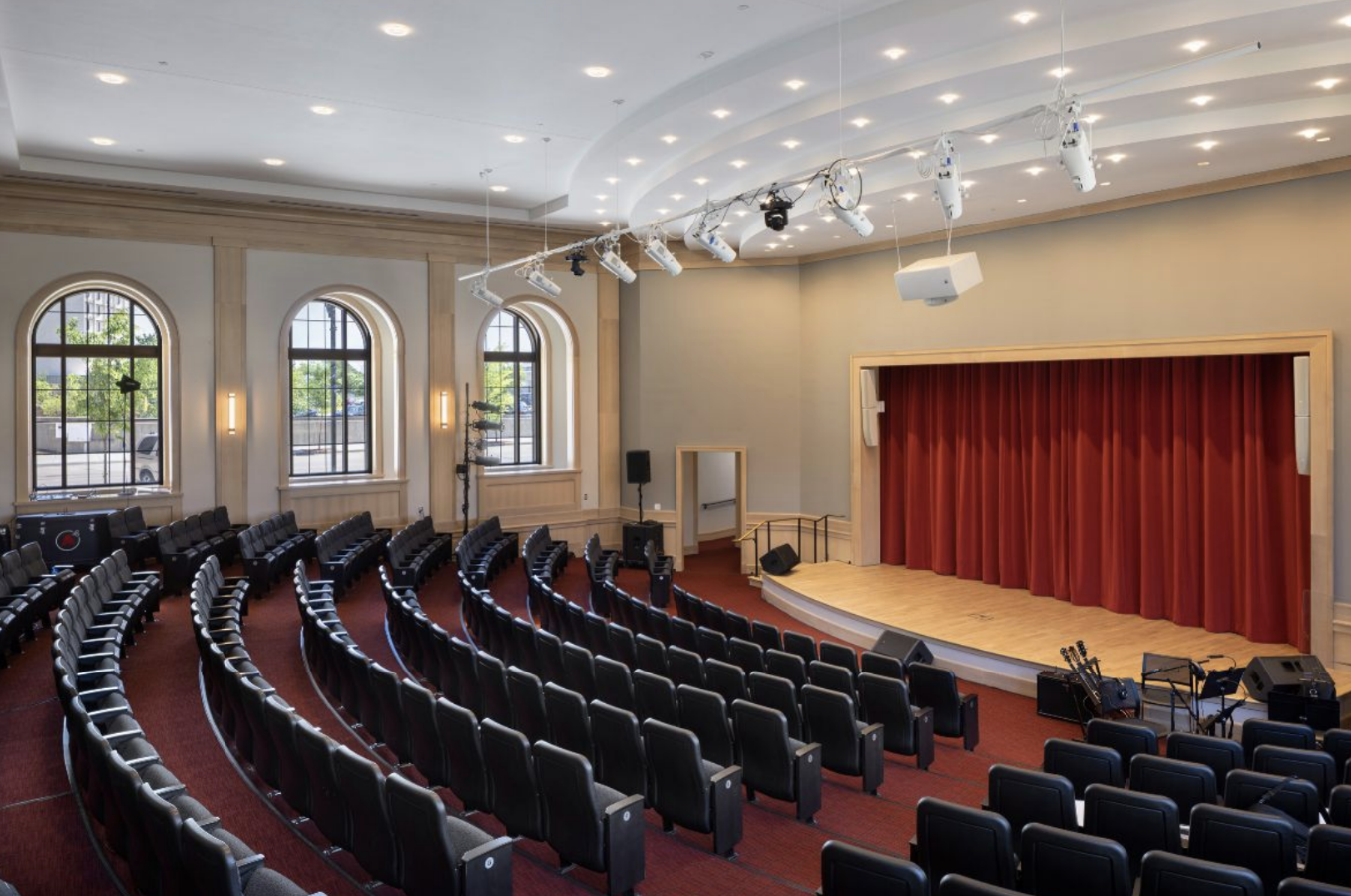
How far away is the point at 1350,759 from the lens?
5.50 metres

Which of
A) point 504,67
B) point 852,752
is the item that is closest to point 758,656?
point 852,752

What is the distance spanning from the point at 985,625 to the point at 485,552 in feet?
20.2

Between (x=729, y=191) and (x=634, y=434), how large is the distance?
16.5 feet

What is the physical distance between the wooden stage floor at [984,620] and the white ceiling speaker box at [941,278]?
342cm

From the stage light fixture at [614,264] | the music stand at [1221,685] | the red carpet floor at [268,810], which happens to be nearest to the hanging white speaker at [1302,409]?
the music stand at [1221,685]

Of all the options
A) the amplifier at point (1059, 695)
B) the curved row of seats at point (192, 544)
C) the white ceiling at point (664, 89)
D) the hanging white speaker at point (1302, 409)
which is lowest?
the amplifier at point (1059, 695)

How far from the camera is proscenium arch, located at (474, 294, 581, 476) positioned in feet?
50.2

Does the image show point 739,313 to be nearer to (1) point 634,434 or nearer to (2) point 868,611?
(1) point 634,434

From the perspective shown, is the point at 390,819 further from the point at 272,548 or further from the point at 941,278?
the point at 272,548

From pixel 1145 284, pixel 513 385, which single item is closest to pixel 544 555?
pixel 513 385

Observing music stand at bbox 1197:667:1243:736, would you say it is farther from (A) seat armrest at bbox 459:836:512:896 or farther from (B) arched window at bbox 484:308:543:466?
(B) arched window at bbox 484:308:543:466

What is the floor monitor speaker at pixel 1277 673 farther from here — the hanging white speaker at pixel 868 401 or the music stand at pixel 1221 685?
the hanging white speaker at pixel 868 401

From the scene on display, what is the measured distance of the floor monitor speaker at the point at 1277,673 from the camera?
7590mm

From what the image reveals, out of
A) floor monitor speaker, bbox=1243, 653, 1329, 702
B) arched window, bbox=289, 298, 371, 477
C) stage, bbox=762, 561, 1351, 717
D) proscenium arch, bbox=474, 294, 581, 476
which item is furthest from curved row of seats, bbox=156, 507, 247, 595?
floor monitor speaker, bbox=1243, 653, 1329, 702
